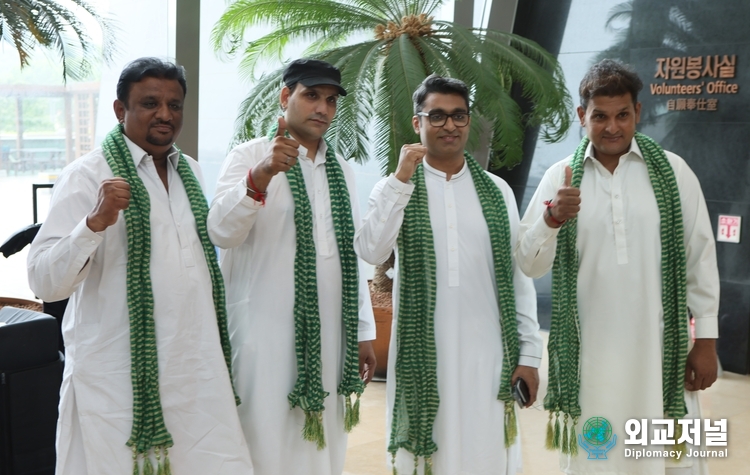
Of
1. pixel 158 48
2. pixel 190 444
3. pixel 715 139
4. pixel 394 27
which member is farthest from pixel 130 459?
pixel 715 139

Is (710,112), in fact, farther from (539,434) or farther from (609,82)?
(609,82)

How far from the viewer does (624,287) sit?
268 centimetres

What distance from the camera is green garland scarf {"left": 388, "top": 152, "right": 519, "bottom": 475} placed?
260cm

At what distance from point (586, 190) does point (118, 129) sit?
60.8 inches

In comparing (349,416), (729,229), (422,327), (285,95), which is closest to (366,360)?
(349,416)

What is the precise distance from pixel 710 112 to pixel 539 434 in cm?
285

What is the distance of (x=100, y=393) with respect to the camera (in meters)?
2.29

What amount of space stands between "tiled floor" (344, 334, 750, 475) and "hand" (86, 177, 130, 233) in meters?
2.04

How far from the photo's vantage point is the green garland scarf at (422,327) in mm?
2596

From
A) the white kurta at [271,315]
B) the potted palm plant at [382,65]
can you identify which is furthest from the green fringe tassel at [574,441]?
the potted palm plant at [382,65]

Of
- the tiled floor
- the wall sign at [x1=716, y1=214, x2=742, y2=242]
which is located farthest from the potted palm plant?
the wall sign at [x1=716, y1=214, x2=742, y2=242]

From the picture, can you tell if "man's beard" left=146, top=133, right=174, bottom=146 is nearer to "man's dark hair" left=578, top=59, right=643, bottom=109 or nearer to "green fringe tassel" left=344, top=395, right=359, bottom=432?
"green fringe tassel" left=344, top=395, right=359, bottom=432

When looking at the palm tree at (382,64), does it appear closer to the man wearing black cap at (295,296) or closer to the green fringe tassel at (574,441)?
the man wearing black cap at (295,296)

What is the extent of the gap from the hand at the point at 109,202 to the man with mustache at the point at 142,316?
0.08 meters
